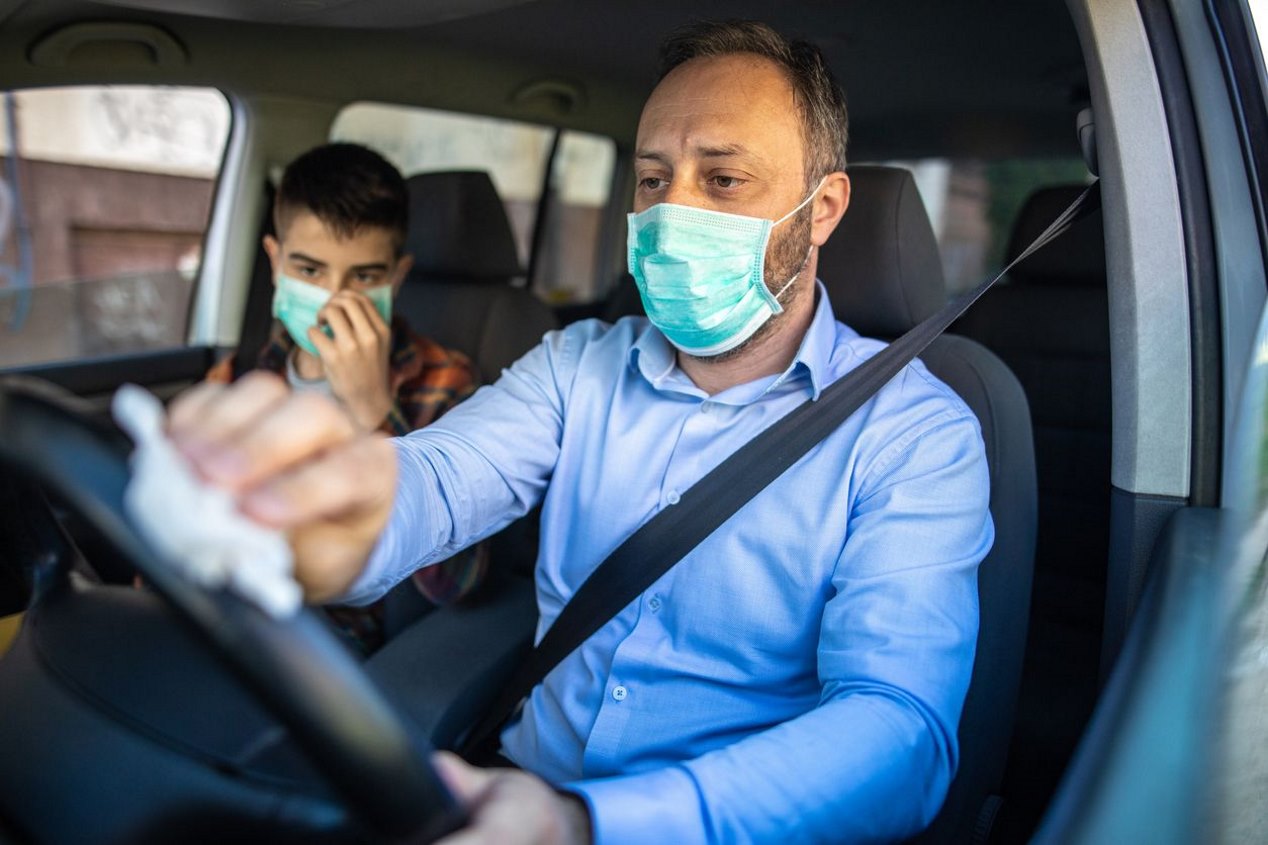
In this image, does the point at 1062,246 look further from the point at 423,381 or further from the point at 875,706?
the point at 875,706

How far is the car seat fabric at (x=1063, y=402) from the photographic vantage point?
2.39 meters

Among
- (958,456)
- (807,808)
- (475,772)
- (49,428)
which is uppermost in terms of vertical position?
(49,428)

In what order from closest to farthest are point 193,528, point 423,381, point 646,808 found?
point 193,528, point 646,808, point 423,381

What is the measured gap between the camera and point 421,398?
2.05 meters

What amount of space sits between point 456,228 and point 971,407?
1.43 meters

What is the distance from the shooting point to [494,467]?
1.53m

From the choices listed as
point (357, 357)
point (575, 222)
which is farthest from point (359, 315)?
point (575, 222)

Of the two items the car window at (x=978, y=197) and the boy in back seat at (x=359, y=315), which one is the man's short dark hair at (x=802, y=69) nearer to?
the boy in back seat at (x=359, y=315)

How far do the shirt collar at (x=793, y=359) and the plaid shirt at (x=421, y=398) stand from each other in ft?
1.76

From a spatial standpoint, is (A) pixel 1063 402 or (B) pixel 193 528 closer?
(B) pixel 193 528

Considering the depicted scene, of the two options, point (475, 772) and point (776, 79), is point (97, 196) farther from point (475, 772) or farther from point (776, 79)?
point (475, 772)

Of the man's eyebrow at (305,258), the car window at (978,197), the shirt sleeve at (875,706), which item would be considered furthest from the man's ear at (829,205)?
the car window at (978,197)

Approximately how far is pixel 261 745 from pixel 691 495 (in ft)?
2.39

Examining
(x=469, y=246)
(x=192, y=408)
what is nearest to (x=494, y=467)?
(x=192, y=408)
